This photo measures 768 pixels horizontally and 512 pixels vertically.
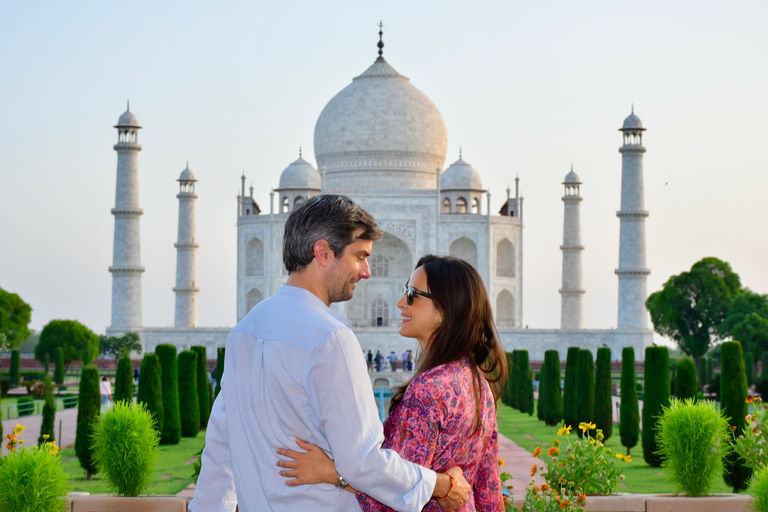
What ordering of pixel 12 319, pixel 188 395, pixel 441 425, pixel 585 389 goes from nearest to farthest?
1. pixel 441 425
2. pixel 585 389
3. pixel 188 395
4. pixel 12 319

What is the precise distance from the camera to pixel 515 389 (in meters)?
16.5

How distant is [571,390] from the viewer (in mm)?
12078

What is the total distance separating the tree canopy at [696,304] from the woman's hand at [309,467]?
2447 centimetres

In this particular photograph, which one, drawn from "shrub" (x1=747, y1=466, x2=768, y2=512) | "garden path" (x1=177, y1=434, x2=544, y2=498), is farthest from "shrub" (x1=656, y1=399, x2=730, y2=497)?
"garden path" (x1=177, y1=434, x2=544, y2=498)

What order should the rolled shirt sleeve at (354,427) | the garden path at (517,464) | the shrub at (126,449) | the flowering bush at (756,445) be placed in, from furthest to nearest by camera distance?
the garden path at (517,464) < the flowering bush at (756,445) < the shrub at (126,449) < the rolled shirt sleeve at (354,427)

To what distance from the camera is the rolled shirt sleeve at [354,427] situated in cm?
196

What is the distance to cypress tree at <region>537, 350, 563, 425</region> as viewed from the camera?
526 inches

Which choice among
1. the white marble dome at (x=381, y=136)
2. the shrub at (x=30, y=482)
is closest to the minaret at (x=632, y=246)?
the white marble dome at (x=381, y=136)

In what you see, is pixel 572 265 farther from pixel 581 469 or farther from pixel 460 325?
pixel 460 325

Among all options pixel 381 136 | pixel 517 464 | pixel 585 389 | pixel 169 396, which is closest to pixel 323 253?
pixel 517 464

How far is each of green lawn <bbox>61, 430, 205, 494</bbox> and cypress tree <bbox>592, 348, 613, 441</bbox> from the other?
447cm

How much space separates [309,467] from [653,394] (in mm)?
7732

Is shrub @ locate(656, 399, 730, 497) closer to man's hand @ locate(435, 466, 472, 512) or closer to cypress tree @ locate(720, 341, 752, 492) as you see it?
cypress tree @ locate(720, 341, 752, 492)

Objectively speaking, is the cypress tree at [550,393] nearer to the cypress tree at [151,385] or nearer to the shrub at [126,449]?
the cypress tree at [151,385]
